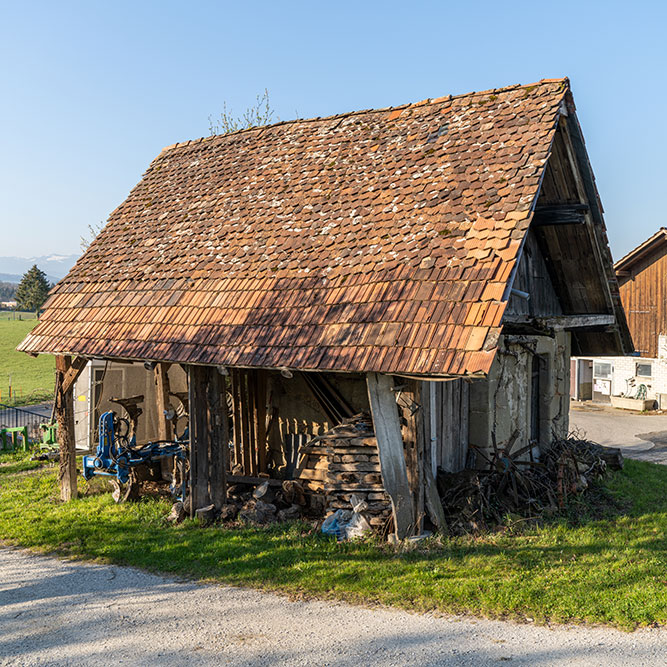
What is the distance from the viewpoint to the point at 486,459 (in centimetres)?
1016

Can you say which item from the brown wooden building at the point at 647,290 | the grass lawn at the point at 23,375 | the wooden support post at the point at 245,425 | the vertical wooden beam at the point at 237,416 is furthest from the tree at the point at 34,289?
the wooden support post at the point at 245,425

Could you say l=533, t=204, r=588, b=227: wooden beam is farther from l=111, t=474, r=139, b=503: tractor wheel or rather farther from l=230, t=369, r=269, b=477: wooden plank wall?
l=111, t=474, r=139, b=503: tractor wheel

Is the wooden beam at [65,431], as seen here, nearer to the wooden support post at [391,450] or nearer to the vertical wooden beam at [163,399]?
the vertical wooden beam at [163,399]

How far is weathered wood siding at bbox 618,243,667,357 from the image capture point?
2542 centimetres

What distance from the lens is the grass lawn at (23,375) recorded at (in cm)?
3091

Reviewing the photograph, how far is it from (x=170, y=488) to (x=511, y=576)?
6.09 m

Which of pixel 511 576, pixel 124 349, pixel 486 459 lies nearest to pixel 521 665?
pixel 511 576

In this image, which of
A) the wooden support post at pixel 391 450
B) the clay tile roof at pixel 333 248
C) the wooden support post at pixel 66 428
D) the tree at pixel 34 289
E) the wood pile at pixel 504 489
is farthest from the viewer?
the tree at pixel 34 289

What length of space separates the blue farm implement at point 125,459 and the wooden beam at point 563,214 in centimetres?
685

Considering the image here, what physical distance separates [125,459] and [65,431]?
5.44ft

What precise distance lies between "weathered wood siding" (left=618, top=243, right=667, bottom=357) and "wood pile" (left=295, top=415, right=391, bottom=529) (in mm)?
19617

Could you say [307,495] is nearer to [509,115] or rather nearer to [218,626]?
[218,626]

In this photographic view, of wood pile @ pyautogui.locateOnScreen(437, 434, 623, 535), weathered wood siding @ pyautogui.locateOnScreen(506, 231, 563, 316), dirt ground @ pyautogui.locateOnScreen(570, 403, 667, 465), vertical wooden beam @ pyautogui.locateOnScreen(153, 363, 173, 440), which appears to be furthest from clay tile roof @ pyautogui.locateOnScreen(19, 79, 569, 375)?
dirt ground @ pyautogui.locateOnScreen(570, 403, 667, 465)

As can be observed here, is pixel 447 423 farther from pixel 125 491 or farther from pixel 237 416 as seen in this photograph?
pixel 125 491
